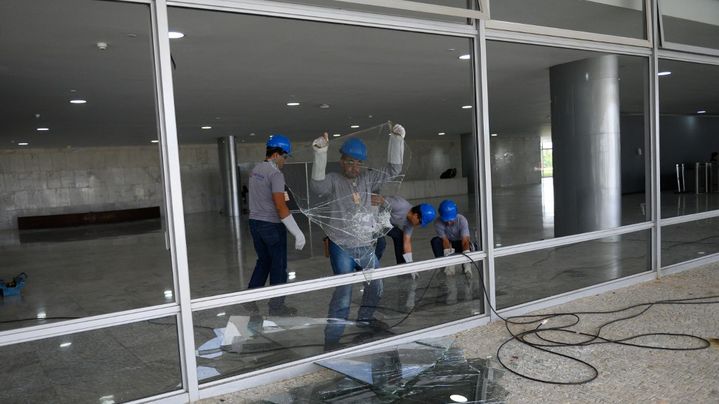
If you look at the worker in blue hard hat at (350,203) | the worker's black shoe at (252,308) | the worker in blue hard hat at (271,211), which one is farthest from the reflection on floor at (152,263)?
the worker in blue hard hat at (350,203)

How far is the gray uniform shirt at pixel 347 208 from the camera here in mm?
4062

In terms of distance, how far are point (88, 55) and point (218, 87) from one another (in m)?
2.68

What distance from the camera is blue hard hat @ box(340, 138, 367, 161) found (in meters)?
4.14

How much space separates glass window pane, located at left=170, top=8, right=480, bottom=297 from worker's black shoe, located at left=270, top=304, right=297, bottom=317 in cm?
42

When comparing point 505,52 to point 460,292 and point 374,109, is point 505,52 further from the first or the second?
point 374,109

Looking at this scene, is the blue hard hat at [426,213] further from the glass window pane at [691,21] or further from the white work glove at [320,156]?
the glass window pane at [691,21]

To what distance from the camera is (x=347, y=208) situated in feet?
13.5

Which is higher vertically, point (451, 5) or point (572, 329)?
point (451, 5)

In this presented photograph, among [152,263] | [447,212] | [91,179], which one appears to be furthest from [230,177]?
[447,212]

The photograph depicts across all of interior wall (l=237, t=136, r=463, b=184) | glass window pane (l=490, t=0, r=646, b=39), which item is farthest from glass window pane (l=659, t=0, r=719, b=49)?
interior wall (l=237, t=136, r=463, b=184)

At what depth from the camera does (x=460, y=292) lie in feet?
19.1

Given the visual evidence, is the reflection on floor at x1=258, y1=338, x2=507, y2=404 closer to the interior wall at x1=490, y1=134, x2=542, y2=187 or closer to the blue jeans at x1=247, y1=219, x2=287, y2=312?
the blue jeans at x1=247, y1=219, x2=287, y2=312

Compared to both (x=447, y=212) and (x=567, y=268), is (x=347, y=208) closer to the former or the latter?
(x=447, y=212)

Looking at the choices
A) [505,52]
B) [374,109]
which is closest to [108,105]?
[374,109]
